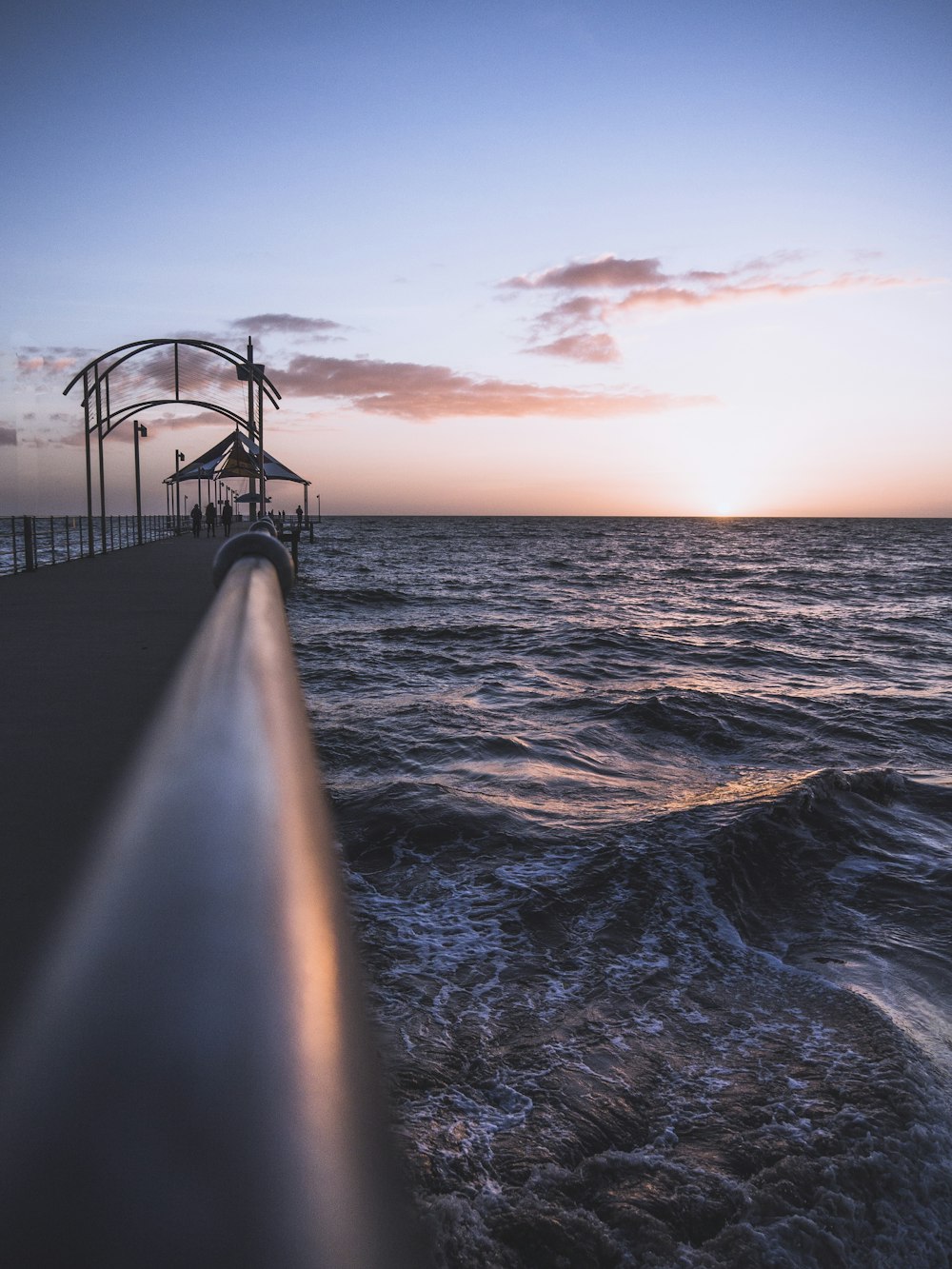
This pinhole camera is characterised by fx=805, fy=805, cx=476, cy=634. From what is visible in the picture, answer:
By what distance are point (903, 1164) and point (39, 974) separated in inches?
169

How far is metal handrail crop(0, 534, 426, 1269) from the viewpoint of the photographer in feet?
1.51

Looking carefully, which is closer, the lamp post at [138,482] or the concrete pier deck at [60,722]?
the concrete pier deck at [60,722]

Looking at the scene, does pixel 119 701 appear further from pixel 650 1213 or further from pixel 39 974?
pixel 39 974

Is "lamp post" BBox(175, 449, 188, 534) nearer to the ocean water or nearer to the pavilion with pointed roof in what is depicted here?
the pavilion with pointed roof

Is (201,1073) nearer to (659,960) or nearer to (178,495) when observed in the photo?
(659,960)

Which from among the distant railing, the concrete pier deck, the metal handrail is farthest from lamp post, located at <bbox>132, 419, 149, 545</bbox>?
the metal handrail

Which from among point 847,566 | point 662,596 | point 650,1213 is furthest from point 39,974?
point 847,566

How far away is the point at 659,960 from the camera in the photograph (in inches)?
219

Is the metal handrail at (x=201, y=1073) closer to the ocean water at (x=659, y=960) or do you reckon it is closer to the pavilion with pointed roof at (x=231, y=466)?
the ocean water at (x=659, y=960)

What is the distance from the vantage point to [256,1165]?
0.50 m

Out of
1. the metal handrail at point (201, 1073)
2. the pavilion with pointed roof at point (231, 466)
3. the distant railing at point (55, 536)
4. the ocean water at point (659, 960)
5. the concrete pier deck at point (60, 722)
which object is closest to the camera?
the metal handrail at point (201, 1073)

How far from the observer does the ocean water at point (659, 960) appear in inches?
136

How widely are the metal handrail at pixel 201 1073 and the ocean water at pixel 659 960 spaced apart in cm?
12

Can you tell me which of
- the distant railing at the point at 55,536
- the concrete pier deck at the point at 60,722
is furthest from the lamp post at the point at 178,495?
the concrete pier deck at the point at 60,722
